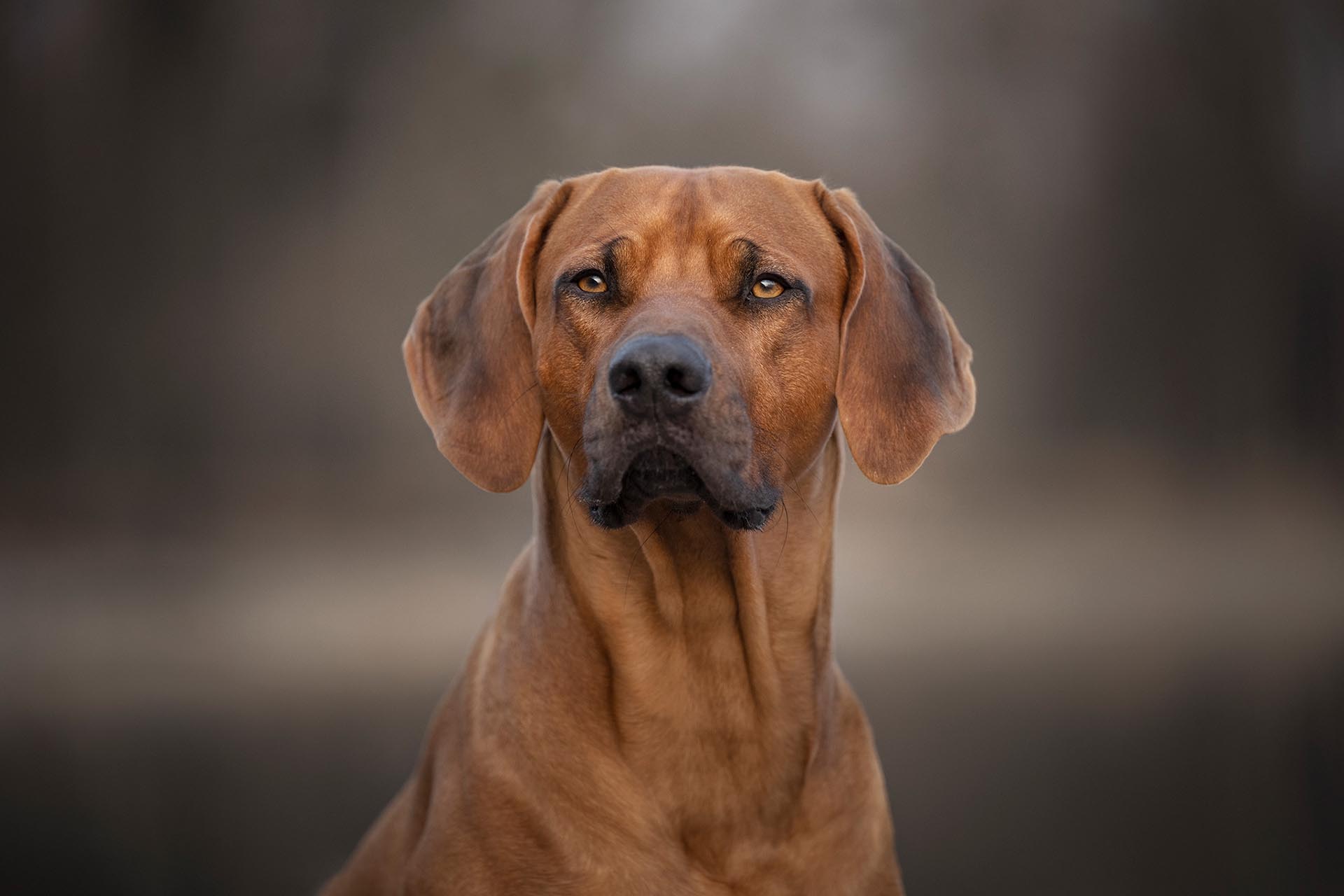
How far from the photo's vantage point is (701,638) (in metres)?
3.91

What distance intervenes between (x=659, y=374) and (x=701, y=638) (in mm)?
811

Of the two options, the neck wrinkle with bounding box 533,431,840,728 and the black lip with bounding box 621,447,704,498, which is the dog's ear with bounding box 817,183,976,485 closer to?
the neck wrinkle with bounding box 533,431,840,728

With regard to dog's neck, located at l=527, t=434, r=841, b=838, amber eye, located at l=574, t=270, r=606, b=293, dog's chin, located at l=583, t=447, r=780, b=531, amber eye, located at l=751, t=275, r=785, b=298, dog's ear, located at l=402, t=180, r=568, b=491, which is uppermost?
amber eye, located at l=751, t=275, r=785, b=298

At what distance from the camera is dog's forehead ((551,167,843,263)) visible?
389cm

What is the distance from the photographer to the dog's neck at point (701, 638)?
3.80 meters

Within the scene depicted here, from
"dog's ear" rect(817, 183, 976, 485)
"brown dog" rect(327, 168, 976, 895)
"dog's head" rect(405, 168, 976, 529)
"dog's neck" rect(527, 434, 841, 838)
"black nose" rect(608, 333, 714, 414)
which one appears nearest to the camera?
"black nose" rect(608, 333, 714, 414)

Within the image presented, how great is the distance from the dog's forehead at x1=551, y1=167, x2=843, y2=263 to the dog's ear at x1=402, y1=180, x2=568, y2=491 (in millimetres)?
124

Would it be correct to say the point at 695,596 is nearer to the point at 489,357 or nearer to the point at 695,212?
the point at 489,357

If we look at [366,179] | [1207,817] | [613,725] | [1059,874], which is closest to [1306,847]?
[1207,817]

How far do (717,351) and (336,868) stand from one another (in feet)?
8.82

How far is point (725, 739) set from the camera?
3846 millimetres

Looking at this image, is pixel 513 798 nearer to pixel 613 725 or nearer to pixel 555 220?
pixel 613 725

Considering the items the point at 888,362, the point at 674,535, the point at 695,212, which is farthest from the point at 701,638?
the point at 695,212

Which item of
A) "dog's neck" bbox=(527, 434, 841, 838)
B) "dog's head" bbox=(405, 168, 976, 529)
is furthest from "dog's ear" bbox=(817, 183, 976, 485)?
"dog's neck" bbox=(527, 434, 841, 838)
